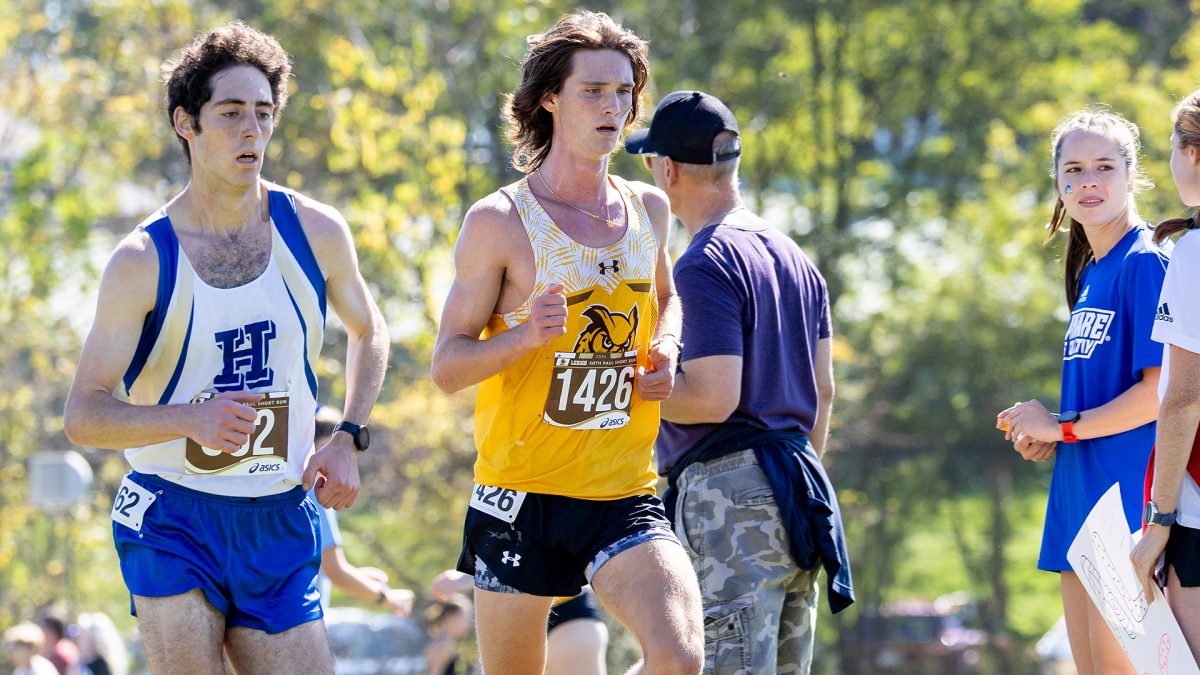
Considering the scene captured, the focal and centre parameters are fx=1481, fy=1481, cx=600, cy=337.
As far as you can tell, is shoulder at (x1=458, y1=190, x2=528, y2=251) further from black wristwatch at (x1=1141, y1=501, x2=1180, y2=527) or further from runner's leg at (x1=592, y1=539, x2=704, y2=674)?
black wristwatch at (x1=1141, y1=501, x2=1180, y2=527)

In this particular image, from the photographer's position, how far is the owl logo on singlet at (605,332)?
4375 millimetres

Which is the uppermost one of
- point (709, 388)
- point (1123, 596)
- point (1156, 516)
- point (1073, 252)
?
point (1073, 252)

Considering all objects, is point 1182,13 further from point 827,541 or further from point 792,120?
point 827,541

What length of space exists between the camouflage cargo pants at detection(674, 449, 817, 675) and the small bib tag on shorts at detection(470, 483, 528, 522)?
0.81 metres

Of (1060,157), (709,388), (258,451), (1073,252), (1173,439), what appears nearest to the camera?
(1173,439)

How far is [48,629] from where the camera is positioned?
1203cm

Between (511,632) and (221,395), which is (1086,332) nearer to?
(511,632)

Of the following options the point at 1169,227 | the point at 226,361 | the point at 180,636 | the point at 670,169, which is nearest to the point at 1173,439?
the point at 1169,227

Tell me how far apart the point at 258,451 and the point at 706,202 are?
1.87m

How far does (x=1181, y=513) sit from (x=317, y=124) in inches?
609

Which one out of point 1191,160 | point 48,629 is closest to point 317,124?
point 48,629

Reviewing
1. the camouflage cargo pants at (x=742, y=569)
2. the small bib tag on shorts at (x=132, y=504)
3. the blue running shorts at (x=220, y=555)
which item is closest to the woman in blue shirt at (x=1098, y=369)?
the camouflage cargo pants at (x=742, y=569)

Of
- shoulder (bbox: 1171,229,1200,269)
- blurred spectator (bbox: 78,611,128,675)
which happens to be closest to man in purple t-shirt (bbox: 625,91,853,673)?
shoulder (bbox: 1171,229,1200,269)

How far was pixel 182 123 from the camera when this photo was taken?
175 inches
